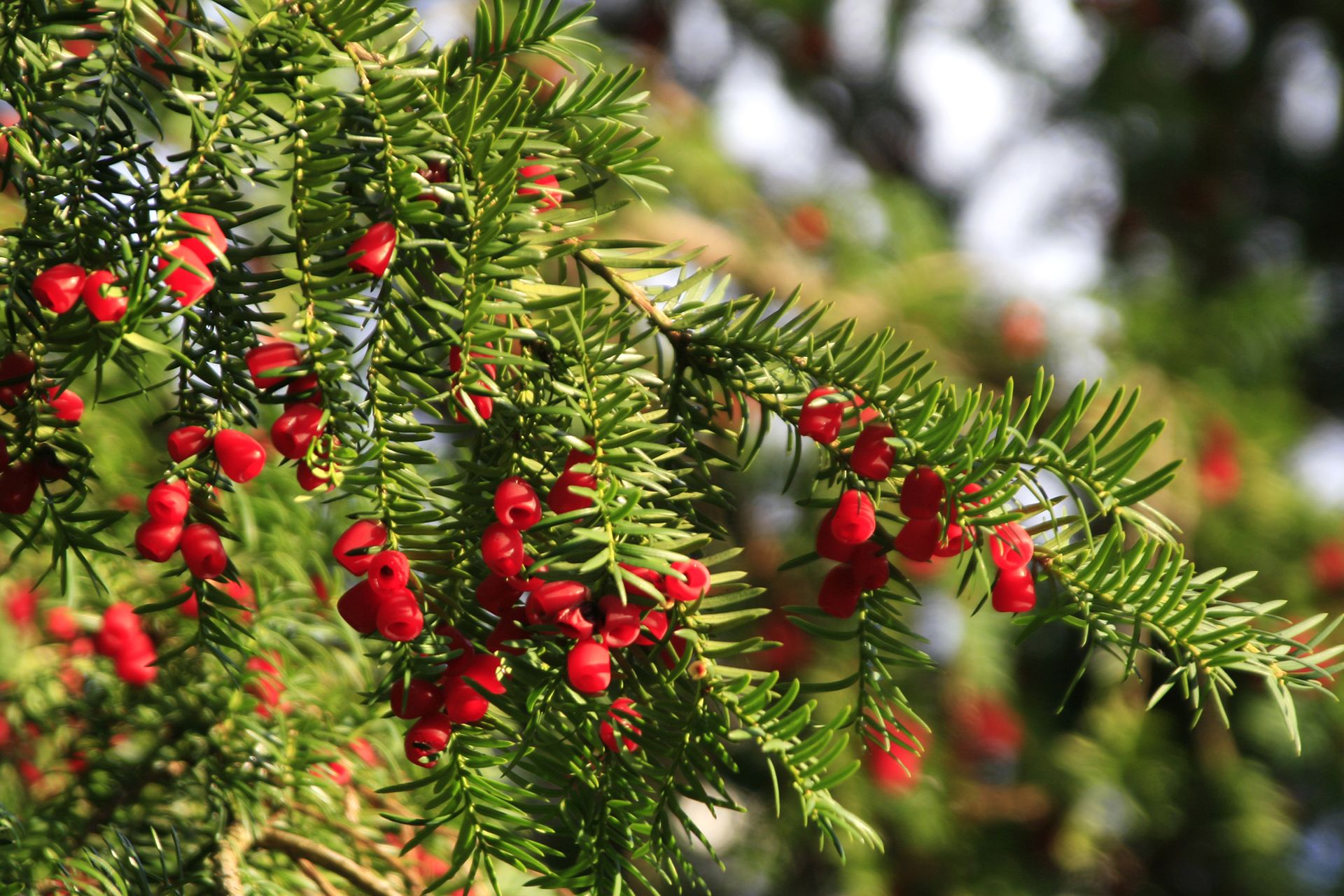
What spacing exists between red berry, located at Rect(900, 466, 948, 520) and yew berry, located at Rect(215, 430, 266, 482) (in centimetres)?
26

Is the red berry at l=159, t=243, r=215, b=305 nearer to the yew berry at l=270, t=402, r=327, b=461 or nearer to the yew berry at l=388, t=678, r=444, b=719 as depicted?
the yew berry at l=270, t=402, r=327, b=461

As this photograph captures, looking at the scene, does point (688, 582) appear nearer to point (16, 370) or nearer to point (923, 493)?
point (923, 493)

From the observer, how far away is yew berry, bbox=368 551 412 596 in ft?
1.36

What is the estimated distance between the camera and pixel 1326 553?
2.06 meters

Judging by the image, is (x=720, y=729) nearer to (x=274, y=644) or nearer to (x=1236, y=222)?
(x=274, y=644)

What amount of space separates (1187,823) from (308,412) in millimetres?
2277

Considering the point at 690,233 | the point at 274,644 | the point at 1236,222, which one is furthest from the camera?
the point at 1236,222

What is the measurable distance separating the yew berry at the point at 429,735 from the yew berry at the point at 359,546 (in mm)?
68

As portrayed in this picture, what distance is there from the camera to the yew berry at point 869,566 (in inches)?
18.8

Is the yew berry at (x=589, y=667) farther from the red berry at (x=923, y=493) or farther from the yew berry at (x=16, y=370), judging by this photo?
the yew berry at (x=16, y=370)

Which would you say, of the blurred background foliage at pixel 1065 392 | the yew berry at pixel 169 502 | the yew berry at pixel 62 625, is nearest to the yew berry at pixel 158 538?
the yew berry at pixel 169 502

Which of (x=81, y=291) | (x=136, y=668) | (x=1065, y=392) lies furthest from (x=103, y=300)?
(x=1065, y=392)

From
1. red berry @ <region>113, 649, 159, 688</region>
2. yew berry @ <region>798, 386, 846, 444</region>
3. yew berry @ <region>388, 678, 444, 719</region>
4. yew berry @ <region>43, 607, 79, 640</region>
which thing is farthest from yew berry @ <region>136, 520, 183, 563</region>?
yew berry @ <region>43, 607, 79, 640</region>

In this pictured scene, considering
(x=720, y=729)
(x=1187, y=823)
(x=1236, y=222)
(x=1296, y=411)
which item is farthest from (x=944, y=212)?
(x=720, y=729)
